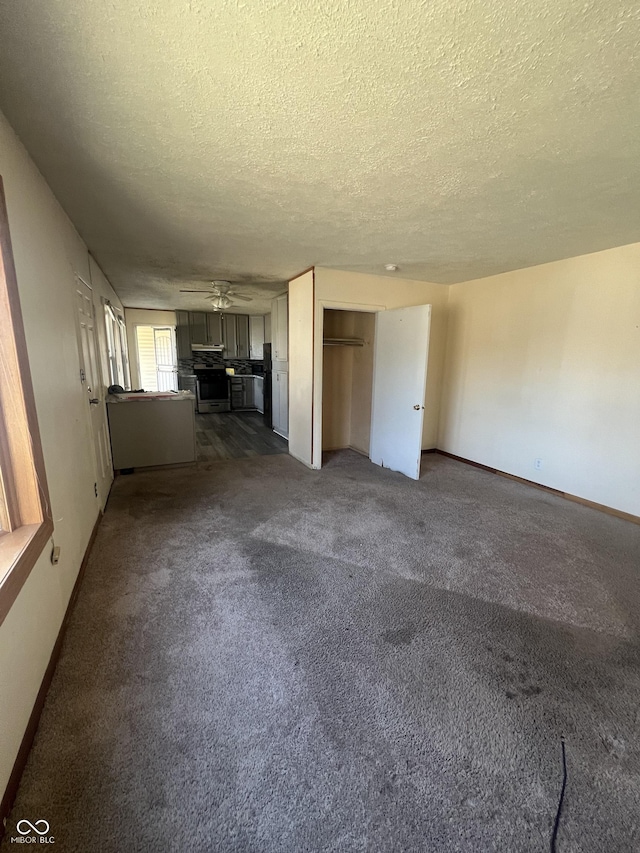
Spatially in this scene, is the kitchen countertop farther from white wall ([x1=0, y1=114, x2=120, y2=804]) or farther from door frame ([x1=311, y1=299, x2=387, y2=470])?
door frame ([x1=311, y1=299, x2=387, y2=470])

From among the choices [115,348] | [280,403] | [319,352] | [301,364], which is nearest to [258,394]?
[280,403]

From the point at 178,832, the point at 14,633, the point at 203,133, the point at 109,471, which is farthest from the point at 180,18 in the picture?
the point at 109,471

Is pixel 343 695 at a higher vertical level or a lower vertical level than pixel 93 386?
lower

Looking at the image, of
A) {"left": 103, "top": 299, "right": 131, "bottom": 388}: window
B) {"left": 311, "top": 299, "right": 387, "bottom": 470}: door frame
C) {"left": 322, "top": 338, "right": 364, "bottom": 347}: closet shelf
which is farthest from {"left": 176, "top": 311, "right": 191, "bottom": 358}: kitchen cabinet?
{"left": 311, "top": 299, "right": 387, "bottom": 470}: door frame

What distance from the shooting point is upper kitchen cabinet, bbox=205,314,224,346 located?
307 inches

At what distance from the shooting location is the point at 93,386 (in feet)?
10.2

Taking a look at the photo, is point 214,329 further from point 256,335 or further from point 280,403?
point 280,403

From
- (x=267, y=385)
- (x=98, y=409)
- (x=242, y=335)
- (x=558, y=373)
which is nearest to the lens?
(x=98, y=409)

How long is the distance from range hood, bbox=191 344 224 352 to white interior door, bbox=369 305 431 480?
183 inches

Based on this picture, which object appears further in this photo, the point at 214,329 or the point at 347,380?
the point at 214,329

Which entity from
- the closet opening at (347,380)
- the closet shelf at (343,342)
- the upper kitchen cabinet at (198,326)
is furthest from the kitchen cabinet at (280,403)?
the upper kitchen cabinet at (198,326)

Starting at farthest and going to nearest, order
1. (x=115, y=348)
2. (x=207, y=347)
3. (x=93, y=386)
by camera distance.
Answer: (x=207, y=347) → (x=115, y=348) → (x=93, y=386)

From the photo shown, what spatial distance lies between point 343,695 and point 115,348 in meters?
5.60

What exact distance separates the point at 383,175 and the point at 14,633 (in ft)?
8.65
